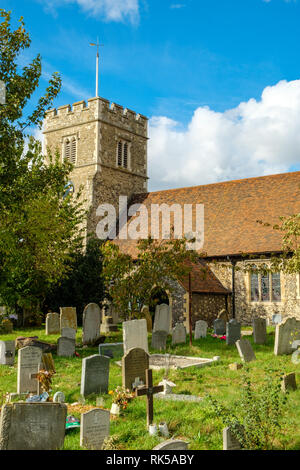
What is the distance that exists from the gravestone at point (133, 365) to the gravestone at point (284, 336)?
453 centimetres

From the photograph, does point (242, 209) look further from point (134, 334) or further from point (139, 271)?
point (134, 334)

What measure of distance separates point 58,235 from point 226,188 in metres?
11.9

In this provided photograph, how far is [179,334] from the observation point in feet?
47.2

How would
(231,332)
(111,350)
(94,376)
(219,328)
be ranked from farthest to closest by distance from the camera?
(219,328) → (231,332) → (111,350) → (94,376)

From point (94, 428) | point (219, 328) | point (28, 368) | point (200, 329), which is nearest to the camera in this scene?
point (94, 428)

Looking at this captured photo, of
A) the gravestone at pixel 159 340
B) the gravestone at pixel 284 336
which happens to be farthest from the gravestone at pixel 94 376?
the gravestone at pixel 284 336

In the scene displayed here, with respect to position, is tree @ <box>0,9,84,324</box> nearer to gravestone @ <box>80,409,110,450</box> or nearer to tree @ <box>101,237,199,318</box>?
tree @ <box>101,237,199,318</box>

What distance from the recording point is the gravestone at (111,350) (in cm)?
1176

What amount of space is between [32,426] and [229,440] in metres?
2.30

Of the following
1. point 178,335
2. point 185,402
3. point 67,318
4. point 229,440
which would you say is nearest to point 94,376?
point 185,402

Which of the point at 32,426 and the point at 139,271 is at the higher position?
the point at 139,271

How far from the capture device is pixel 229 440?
17.2 ft

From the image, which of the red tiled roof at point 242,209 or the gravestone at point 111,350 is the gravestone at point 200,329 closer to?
the gravestone at point 111,350

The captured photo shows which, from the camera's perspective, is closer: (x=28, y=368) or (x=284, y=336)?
(x=28, y=368)
